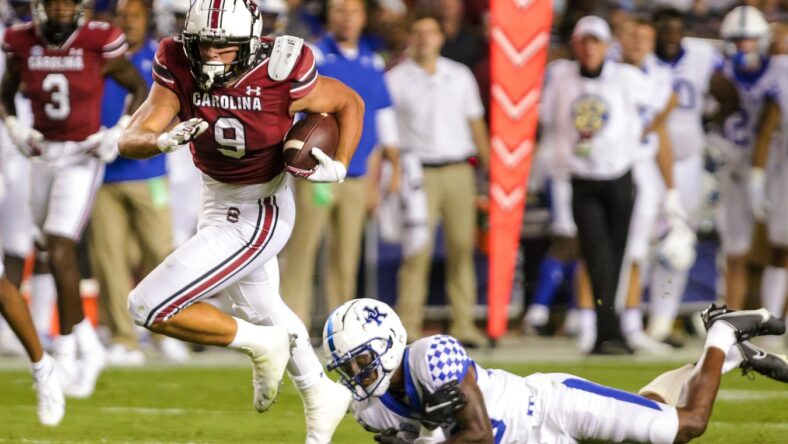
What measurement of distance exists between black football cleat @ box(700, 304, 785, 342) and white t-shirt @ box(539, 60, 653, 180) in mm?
3706

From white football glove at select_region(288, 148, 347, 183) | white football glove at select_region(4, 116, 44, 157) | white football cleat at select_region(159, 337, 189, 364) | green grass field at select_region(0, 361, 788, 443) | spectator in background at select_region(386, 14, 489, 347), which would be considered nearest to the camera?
white football glove at select_region(288, 148, 347, 183)

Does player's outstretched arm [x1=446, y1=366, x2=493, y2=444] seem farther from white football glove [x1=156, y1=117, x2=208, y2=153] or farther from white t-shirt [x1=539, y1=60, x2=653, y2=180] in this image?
white t-shirt [x1=539, y1=60, x2=653, y2=180]

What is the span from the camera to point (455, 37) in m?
10.8

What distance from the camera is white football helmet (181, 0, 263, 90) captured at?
17.8ft

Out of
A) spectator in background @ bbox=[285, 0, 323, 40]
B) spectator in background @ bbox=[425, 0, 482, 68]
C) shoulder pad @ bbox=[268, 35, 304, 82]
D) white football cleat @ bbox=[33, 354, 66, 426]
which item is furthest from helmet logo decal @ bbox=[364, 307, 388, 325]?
spectator in background @ bbox=[285, 0, 323, 40]

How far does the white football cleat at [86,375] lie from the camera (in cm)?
746

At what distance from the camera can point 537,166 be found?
408 inches

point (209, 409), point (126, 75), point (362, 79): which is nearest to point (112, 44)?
point (126, 75)

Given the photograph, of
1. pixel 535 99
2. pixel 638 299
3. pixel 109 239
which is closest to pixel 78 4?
→ pixel 109 239

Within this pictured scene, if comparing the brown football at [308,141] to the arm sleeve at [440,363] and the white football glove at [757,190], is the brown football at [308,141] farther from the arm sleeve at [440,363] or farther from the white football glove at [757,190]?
the white football glove at [757,190]

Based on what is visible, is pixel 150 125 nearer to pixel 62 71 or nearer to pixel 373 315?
pixel 373 315

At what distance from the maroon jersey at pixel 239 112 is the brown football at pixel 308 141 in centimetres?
11

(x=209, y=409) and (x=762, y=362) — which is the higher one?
(x=762, y=362)

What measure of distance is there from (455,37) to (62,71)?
379 centimetres
